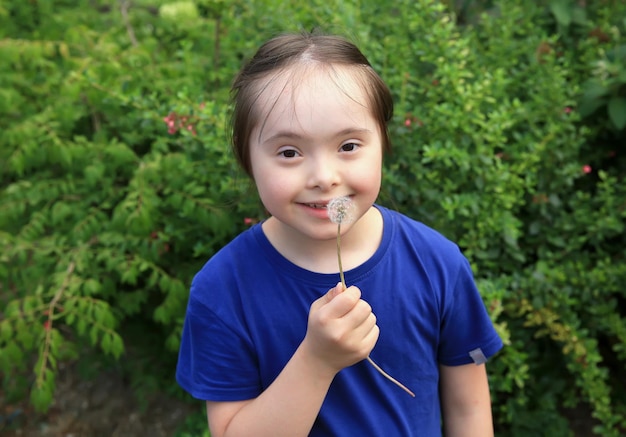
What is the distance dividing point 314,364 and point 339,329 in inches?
3.8

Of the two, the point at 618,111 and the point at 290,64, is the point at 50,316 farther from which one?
the point at 618,111

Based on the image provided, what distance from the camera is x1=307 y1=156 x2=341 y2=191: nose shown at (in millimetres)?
1190

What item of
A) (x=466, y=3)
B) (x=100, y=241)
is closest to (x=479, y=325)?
(x=100, y=241)

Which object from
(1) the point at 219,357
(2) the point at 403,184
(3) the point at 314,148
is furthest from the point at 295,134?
(2) the point at 403,184

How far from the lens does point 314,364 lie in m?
1.20

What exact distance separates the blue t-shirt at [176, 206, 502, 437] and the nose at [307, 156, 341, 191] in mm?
221

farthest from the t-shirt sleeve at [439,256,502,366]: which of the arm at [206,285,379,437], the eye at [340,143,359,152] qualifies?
the eye at [340,143,359,152]

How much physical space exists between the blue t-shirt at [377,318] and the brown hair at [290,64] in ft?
0.73

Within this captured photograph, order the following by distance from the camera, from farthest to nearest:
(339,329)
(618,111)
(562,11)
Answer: (562,11)
(618,111)
(339,329)

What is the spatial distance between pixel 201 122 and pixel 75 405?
5.53 feet

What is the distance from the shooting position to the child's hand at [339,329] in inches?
45.1

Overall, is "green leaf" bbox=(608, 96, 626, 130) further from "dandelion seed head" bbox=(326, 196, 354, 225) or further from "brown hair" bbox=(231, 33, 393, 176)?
"dandelion seed head" bbox=(326, 196, 354, 225)

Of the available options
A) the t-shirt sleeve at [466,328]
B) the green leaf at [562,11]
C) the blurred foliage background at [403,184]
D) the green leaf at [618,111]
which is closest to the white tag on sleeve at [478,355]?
the t-shirt sleeve at [466,328]

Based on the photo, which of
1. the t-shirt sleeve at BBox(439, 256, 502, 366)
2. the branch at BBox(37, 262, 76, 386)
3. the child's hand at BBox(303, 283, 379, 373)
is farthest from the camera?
the branch at BBox(37, 262, 76, 386)
